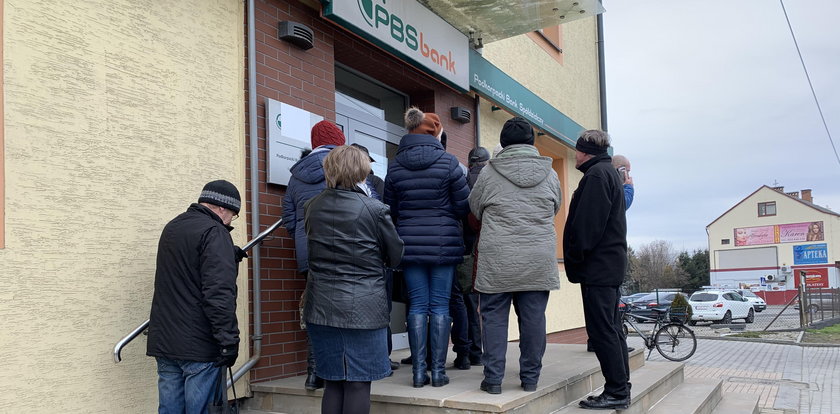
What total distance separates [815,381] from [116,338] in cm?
1002

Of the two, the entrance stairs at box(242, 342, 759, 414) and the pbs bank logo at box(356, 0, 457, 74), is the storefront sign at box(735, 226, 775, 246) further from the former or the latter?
the pbs bank logo at box(356, 0, 457, 74)

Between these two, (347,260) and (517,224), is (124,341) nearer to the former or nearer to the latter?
(347,260)

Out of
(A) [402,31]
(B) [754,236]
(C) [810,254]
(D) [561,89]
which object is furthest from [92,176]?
(B) [754,236]

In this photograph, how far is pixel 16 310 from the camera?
340 cm

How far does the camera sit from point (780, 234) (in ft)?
185

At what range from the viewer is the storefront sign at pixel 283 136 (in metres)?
5.06

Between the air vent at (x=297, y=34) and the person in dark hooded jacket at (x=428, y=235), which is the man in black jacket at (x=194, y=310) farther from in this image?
the air vent at (x=297, y=34)

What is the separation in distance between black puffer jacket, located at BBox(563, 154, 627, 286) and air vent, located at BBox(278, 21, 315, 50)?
8.40 ft

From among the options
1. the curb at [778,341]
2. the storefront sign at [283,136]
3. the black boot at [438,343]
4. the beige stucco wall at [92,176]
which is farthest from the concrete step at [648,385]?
the curb at [778,341]

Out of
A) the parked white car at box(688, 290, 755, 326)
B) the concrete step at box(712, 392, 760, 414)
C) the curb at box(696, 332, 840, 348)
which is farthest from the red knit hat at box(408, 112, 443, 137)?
the parked white car at box(688, 290, 755, 326)

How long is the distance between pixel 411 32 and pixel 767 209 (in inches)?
2353

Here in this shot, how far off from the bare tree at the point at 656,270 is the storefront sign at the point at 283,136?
58.0 meters

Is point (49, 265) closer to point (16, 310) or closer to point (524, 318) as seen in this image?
point (16, 310)

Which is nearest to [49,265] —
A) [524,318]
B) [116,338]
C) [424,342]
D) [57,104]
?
[116,338]
